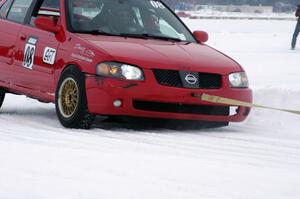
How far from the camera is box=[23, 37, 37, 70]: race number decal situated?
26.5ft

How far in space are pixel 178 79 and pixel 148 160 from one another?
6.54 ft

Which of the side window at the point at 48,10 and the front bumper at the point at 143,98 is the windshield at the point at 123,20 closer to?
the side window at the point at 48,10

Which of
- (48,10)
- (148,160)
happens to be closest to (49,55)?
(48,10)

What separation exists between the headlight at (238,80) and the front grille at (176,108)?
287mm

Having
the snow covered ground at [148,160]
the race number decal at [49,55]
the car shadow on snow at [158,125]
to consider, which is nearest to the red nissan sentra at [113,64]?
the race number decal at [49,55]

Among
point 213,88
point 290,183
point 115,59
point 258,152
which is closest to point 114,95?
point 115,59

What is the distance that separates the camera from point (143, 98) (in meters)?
7.00

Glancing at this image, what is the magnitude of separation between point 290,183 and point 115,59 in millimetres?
2785

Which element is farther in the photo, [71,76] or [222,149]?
[71,76]

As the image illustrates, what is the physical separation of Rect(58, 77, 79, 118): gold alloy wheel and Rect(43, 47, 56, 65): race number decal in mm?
433

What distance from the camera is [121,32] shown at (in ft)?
26.1

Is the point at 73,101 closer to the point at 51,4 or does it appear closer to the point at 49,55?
the point at 49,55

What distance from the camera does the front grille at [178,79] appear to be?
707 centimetres

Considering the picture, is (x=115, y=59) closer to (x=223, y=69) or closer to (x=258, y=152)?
(x=223, y=69)
